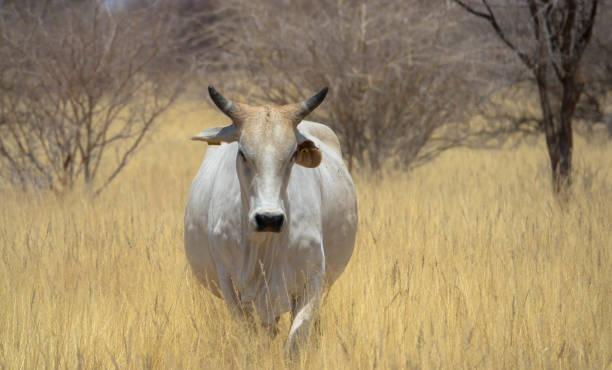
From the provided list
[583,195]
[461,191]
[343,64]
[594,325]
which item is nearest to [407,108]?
[343,64]

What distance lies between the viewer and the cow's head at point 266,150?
113 inches

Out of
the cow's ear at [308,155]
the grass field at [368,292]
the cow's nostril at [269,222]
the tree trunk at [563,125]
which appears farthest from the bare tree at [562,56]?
the cow's nostril at [269,222]

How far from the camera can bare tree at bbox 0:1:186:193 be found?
7.84m

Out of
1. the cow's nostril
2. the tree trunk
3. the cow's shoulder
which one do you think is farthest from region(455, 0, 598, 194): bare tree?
the cow's nostril

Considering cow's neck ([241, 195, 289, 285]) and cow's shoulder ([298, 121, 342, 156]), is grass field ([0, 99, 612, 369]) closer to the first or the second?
cow's neck ([241, 195, 289, 285])

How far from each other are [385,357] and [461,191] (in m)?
5.39

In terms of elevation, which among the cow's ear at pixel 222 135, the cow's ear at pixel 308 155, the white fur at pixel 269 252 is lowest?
the white fur at pixel 269 252

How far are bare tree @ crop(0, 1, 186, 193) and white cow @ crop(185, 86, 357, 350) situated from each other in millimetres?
4743

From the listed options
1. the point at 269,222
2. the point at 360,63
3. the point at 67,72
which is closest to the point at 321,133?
the point at 269,222

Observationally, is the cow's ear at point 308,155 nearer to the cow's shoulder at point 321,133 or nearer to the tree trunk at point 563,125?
the cow's shoulder at point 321,133

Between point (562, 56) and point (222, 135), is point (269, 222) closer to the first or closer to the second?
point (222, 135)

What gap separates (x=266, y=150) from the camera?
9.80ft

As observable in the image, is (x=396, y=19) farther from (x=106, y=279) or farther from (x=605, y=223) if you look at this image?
(x=106, y=279)

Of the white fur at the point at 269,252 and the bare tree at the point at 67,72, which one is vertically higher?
the bare tree at the point at 67,72
